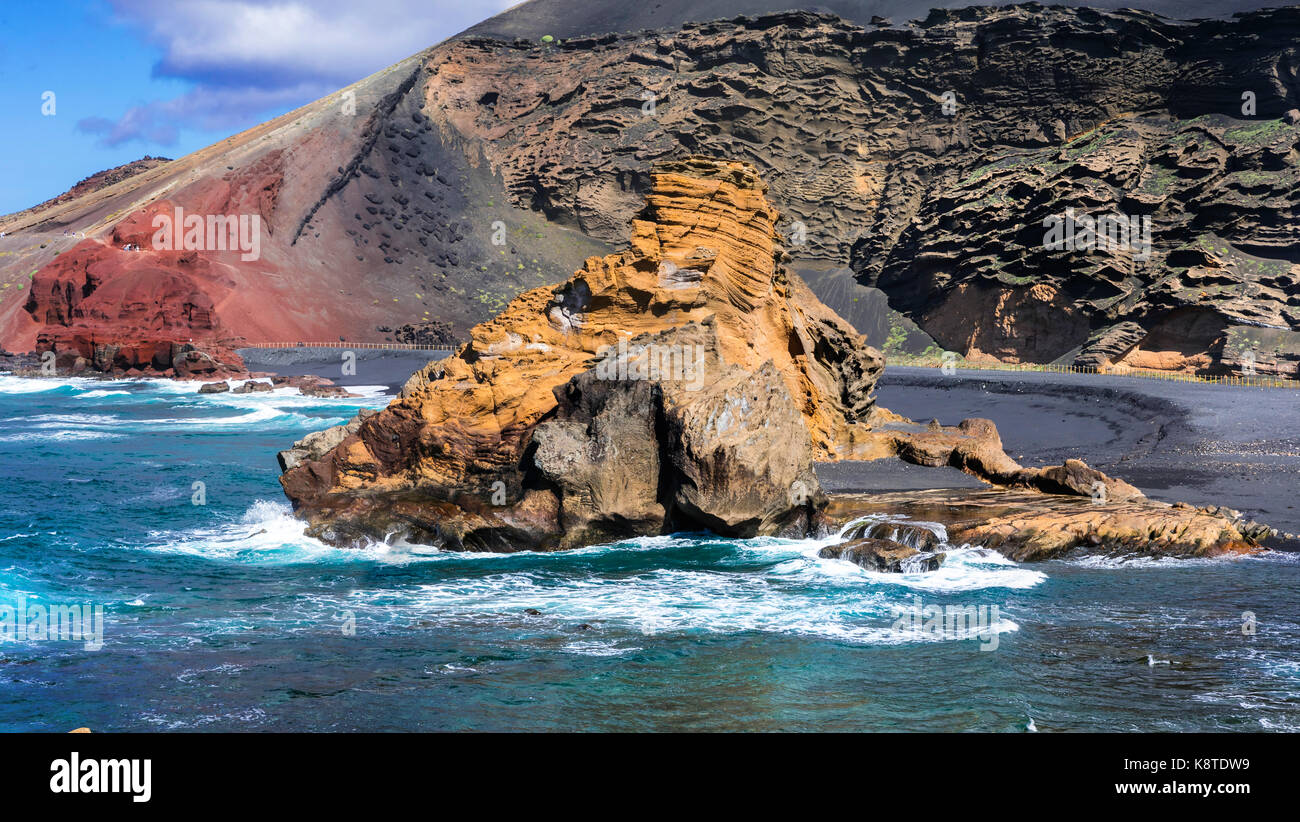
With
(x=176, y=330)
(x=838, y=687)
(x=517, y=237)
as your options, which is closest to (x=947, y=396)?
(x=838, y=687)

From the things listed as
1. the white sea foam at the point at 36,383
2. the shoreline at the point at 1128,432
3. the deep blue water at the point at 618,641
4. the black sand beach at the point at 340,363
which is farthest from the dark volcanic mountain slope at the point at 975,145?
the white sea foam at the point at 36,383

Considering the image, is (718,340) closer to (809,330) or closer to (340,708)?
(809,330)

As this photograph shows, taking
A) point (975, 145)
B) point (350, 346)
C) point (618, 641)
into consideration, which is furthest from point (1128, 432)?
point (975, 145)

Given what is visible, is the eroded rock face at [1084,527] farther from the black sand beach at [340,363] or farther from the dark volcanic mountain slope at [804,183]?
the black sand beach at [340,363]

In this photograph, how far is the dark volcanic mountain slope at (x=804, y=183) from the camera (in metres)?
59.1

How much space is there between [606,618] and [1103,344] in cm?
5243

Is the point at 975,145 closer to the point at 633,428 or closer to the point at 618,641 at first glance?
the point at 633,428

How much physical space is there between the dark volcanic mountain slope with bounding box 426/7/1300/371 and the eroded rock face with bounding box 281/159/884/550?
4050 centimetres

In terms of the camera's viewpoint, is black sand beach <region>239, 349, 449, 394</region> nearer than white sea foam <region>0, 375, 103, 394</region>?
No

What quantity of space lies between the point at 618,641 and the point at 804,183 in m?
80.9

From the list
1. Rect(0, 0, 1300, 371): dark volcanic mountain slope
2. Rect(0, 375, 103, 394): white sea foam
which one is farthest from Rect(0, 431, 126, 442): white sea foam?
Rect(0, 0, 1300, 371): dark volcanic mountain slope

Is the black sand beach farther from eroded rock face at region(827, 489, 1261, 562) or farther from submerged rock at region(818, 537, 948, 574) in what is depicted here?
submerged rock at region(818, 537, 948, 574)

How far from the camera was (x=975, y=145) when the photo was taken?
82125 mm

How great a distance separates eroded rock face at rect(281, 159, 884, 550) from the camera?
1520 centimetres
